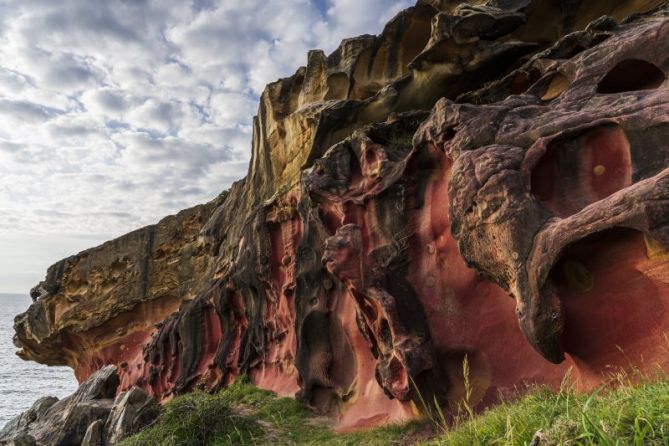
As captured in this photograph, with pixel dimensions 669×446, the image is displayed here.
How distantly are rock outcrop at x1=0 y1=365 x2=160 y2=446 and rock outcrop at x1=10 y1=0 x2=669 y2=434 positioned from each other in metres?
0.51

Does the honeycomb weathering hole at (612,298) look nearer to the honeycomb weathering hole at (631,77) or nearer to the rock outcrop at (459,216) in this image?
the rock outcrop at (459,216)

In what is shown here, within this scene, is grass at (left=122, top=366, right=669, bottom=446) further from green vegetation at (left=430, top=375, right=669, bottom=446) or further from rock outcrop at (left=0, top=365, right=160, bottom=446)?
rock outcrop at (left=0, top=365, right=160, bottom=446)

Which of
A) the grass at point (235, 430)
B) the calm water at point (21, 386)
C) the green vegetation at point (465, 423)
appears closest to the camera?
A: the green vegetation at point (465, 423)

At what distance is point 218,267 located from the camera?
695 inches

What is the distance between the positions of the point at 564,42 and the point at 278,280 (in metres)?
8.84

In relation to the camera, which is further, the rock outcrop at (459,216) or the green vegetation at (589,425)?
the rock outcrop at (459,216)

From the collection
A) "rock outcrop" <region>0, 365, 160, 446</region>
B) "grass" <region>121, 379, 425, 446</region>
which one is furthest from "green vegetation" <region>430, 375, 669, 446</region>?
"rock outcrop" <region>0, 365, 160, 446</region>

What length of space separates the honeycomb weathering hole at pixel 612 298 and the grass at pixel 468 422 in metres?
0.38

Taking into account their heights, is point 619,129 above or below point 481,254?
above

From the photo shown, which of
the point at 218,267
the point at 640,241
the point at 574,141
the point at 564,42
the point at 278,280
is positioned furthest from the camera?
the point at 218,267

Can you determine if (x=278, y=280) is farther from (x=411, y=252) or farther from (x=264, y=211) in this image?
(x=411, y=252)

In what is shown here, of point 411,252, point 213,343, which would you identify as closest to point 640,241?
point 411,252

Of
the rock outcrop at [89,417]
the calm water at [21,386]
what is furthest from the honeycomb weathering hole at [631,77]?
the calm water at [21,386]

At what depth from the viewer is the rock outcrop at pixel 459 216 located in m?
5.28
